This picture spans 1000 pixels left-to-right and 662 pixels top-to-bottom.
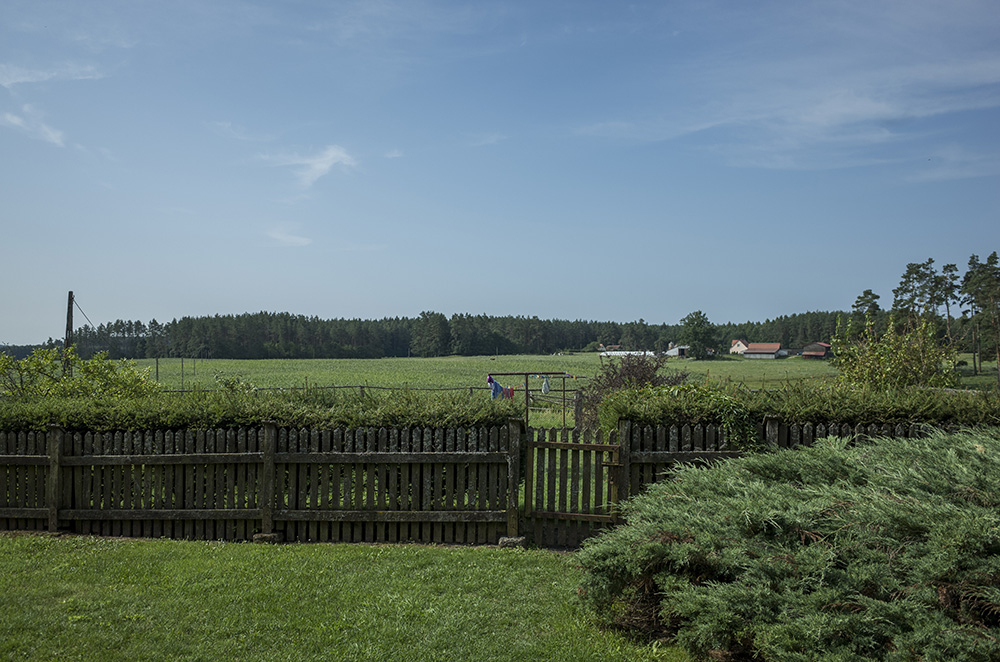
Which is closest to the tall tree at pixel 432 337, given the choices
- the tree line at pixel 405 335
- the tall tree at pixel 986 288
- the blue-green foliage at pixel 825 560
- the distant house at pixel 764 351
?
the tree line at pixel 405 335

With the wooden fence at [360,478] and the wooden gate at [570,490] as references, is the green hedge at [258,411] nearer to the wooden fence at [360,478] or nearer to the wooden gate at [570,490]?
the wooden fence at [360,478]

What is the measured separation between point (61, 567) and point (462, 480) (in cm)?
424

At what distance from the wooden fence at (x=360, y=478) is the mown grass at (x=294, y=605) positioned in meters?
0.42

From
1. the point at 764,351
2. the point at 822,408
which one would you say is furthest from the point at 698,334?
the point at 822,408

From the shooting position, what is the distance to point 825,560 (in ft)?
14.2

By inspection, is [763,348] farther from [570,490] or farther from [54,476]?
[54,476]

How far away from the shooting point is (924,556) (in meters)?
4.21

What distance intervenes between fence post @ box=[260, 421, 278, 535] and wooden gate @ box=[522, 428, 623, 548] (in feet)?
9.97

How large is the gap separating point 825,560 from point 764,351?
13624 centimetres

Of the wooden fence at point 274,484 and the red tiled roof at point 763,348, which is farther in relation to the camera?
the red tiled roof at point 763,348

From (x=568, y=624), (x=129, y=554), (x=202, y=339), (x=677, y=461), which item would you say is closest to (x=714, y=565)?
(x=568, y=624)

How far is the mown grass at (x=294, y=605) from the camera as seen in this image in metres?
4.86

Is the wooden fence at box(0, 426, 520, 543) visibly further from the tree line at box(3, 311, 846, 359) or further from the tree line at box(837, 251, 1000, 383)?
the tree line at box(3, 311, 846, 359)

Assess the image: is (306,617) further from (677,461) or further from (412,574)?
(677,461)
